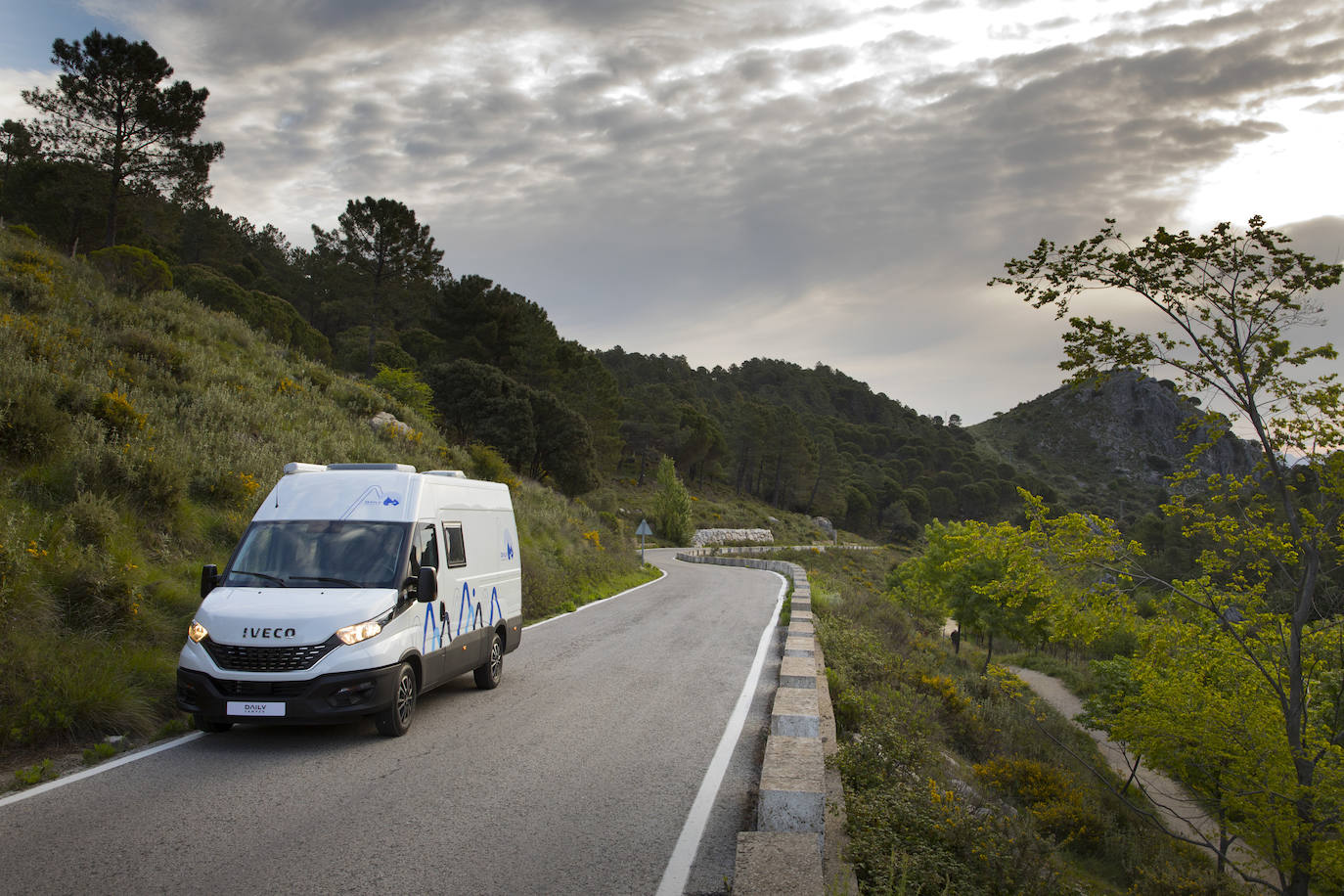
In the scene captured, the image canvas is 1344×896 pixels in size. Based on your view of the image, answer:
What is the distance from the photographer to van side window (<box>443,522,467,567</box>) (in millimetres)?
8648

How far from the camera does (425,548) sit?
8070 millimetres

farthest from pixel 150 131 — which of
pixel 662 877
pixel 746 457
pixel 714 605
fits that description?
pixel 746 457

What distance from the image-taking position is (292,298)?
6888 centimetres

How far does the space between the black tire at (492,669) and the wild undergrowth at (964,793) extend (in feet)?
13.2

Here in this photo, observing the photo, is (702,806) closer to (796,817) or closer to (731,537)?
(796,817)

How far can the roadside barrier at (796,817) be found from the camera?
386 cm

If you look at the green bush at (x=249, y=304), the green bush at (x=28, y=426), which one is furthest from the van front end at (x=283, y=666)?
the green bush at (x=249, y=304)

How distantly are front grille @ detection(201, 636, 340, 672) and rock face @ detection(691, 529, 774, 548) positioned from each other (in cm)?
5701

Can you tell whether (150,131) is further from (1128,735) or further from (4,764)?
(1128,735)

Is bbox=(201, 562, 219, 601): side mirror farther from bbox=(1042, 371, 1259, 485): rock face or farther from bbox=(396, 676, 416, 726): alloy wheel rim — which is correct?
bbox=(1042, 371, 1259, 485): rock face

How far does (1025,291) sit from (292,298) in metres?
70.0

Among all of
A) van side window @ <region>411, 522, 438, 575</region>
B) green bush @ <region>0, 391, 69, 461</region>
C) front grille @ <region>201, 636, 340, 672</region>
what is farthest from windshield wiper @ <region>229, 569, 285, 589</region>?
green bush @ <region>0, 391, 69, 461</region>

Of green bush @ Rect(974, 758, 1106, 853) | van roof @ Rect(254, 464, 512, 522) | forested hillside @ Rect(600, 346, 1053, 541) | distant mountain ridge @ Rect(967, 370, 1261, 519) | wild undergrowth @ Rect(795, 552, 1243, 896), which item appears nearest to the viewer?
wild undergrowth @ Rect(795, 552, 1243, 896)

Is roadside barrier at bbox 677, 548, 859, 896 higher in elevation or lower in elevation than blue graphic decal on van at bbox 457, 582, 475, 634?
lower
